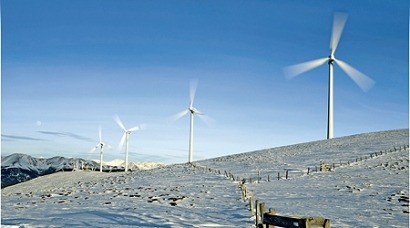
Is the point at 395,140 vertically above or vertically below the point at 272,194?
above

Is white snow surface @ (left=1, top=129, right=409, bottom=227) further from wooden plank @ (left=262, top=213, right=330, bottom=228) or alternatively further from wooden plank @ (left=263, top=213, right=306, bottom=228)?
wooden plank @ (left=262, top=213, right=330, bottom=228)

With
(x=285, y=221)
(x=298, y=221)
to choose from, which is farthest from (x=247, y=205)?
(x=298, y=221)

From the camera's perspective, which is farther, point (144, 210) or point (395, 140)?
point (395, 140)

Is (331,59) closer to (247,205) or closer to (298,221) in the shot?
(247,205)

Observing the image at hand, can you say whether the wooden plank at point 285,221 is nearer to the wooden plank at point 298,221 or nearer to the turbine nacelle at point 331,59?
the wooden plank at point 298,221

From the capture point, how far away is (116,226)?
16.9m

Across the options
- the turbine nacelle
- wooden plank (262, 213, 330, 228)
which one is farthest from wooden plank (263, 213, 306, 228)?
the turbine nacelle

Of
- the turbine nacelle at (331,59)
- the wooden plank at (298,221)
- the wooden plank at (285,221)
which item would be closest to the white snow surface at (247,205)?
the wooden plank at (285,221)

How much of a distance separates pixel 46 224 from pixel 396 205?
16.9 meters

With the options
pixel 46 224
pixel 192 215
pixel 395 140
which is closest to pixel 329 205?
pixel 192 215

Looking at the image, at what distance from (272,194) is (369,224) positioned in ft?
37.2

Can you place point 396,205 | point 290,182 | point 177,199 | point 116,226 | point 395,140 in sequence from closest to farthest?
point 116,226
point 396,205
point 177,199
point 290,182
point 395,140

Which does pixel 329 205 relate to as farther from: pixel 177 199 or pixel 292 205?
pixel 177 199

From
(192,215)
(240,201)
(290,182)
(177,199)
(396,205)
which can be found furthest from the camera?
(290,182)
